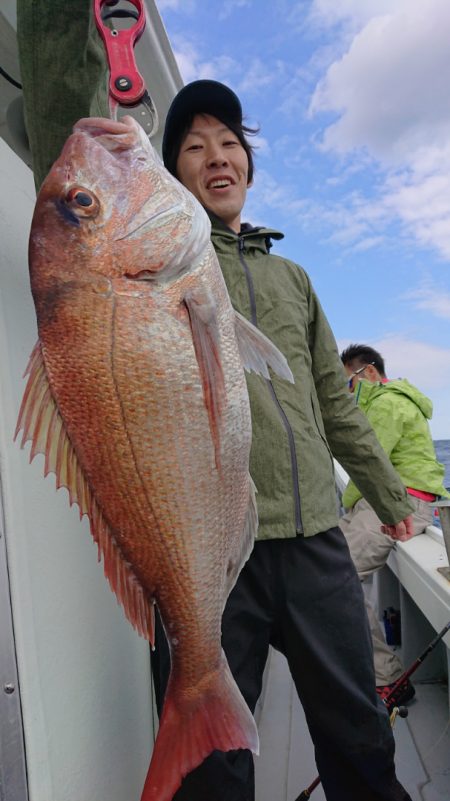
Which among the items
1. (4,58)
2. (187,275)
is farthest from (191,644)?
(4,58)

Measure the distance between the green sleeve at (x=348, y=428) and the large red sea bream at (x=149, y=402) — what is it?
94 centimetres

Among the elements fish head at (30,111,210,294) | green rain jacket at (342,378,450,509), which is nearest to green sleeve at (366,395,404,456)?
green rain jacket at (342,378,450,509)

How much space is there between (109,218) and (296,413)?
37.3 inches

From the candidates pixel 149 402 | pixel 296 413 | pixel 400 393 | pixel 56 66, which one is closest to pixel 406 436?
pixel 400 393

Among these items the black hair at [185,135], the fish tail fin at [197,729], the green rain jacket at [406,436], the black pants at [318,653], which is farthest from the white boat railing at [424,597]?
the black hair at [185,135]

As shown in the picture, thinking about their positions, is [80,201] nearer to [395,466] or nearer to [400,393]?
[395,466]

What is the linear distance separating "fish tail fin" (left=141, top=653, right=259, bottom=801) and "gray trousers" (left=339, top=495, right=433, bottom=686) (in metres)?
2.50

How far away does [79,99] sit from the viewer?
1.40 meters

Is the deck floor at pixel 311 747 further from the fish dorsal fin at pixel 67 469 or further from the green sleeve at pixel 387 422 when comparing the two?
the fish dorsal fin at pixel 67 469

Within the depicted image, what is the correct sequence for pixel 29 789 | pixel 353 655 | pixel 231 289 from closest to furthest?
pixel 29 789, pixel 353 655, pixel 231 289

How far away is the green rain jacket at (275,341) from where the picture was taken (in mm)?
1360

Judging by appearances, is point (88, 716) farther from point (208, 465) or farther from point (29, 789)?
point (208, 465)

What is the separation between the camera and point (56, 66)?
1362mm

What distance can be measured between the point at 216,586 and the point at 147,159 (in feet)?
3.35
